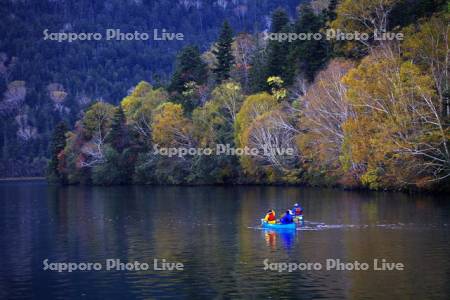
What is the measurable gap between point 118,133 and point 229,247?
85.2 metres

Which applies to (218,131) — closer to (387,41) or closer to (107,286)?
(387,41)

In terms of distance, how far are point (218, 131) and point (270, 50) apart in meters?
15.1

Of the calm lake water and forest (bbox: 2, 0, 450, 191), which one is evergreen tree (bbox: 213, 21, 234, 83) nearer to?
forest (bbox: 2, 0, 450, 191)

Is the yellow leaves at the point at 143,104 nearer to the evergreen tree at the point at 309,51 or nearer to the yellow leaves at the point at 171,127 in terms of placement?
the yellow leaves at the point at 171,127

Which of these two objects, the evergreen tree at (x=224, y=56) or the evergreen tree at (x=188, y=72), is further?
the evergreen tree at (x=188, y=72)

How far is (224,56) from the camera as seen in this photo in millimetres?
128625

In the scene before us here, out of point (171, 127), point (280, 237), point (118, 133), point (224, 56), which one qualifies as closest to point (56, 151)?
point (118, 133)

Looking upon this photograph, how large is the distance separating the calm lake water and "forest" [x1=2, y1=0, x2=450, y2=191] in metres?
5.90

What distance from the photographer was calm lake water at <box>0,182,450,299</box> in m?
34.1

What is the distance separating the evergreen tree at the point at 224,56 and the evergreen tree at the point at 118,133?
16.7 metres

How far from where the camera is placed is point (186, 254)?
4369cm

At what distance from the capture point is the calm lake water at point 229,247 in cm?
Result: 3406

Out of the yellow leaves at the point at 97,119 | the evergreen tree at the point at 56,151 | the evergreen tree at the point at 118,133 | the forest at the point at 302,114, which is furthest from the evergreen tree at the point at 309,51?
the evergreen tree at the point at 56,151

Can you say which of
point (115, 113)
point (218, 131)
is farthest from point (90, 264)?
point (115, 113)
